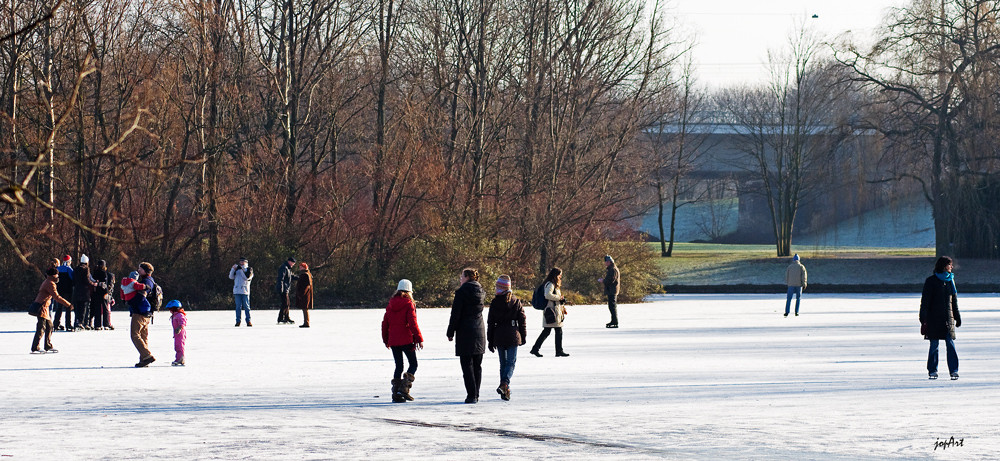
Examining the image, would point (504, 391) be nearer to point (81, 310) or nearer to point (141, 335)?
point (141, 335)

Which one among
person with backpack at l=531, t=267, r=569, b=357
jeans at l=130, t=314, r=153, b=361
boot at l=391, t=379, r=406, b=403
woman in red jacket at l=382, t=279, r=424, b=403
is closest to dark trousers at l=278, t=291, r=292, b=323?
jeans at l=130, t=314, r=153, b=361

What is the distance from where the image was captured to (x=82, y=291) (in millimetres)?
24578

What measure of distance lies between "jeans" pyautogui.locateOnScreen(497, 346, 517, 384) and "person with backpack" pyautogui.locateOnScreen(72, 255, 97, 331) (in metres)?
13.2

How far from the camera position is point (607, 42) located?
46.0 m

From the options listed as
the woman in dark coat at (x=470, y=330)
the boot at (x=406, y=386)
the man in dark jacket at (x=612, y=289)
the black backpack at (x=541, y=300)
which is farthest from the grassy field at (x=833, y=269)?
the boot at (x=406, y=386)

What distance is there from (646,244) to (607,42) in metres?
8.98

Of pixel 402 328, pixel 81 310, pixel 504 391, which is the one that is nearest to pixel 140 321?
pixel 402 328

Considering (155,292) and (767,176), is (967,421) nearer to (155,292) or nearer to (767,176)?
(155,292)

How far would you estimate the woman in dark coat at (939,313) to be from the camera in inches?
599

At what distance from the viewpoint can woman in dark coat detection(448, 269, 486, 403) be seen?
13289mm

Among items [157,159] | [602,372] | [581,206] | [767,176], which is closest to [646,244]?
[581,206]

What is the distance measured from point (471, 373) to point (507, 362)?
739 mm

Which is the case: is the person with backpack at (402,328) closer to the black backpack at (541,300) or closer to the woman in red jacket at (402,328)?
the woman in red jacket at (402,328)

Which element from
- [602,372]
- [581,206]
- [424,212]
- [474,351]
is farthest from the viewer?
[581,206]
